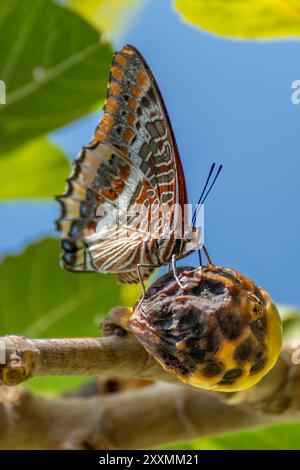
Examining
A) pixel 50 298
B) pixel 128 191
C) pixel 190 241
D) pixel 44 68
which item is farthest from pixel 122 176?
pixel 50 298

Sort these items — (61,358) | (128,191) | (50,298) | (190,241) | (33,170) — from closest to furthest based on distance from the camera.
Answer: (61,358), (190,241), (128,191), (33,170), (50,298)

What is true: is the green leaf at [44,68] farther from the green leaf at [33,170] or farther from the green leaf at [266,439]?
the green leaf at [266,439]

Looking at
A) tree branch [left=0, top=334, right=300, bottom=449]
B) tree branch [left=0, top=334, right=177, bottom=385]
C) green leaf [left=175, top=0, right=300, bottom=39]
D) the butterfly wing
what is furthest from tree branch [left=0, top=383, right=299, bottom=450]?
green leaf [left=175, top=0, right=300, bottom=39]

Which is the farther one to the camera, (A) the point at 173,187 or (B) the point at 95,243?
(B) the point at 95,243

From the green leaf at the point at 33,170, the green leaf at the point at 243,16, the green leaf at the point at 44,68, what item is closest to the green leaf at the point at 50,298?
the green leaf at the point at 33,170

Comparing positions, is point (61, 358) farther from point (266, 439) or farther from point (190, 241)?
point (266, 439)

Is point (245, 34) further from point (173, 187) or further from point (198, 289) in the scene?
point (198, 289)
